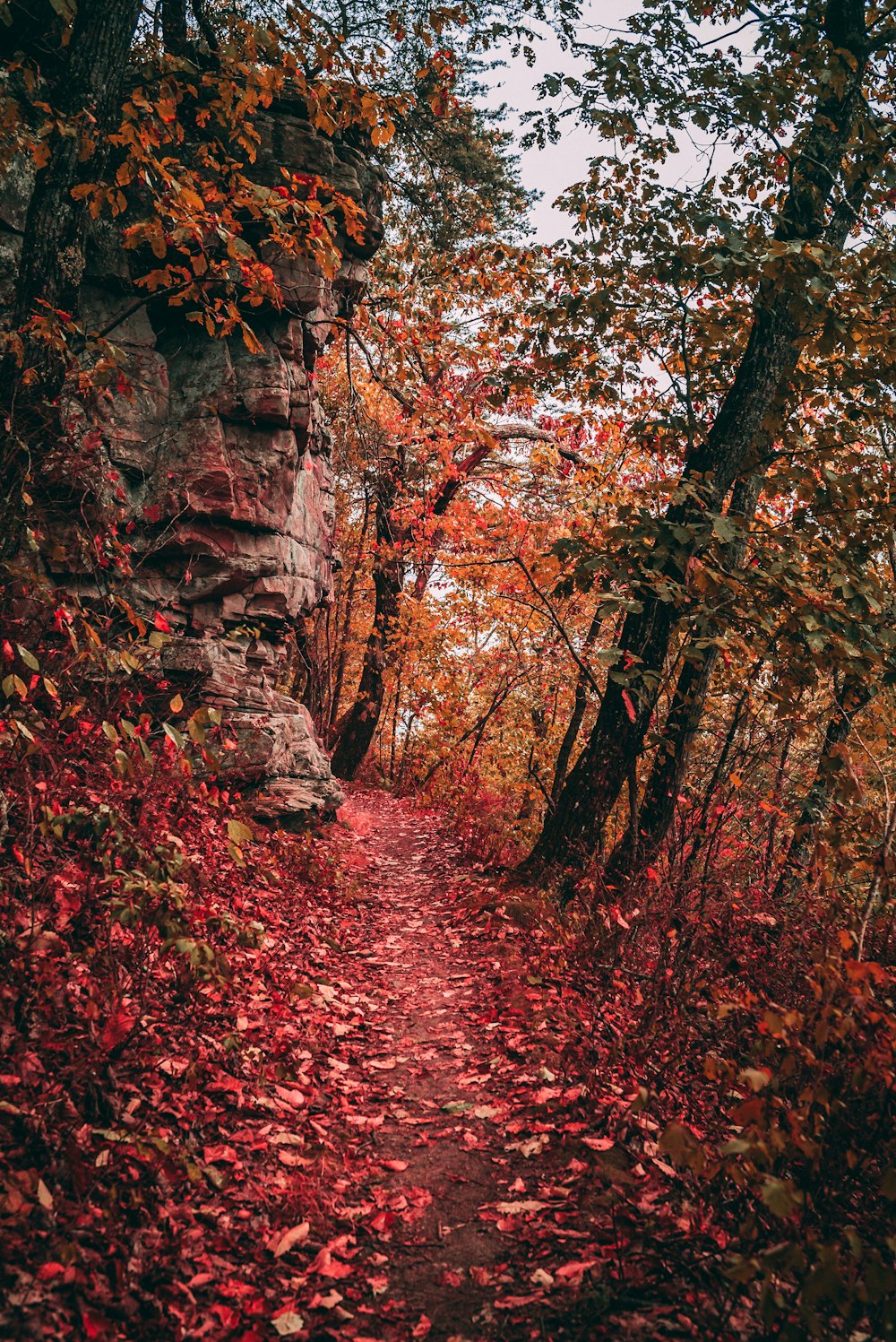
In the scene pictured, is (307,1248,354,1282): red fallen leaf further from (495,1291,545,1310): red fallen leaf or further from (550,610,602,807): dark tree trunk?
(550,610,602,807): dark tree trunk

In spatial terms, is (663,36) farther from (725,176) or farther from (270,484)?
(270,484)

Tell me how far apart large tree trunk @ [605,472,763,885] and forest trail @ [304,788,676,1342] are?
3.95ft

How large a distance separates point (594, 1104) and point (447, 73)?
31.7 feet

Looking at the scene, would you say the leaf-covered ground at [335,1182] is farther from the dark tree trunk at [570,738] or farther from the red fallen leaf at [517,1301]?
the dark tree trunk at [570,738]

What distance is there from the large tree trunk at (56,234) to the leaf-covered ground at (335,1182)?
131 inches

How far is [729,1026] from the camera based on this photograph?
4.52 m

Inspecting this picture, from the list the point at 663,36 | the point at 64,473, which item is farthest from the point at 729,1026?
the point at 663,36

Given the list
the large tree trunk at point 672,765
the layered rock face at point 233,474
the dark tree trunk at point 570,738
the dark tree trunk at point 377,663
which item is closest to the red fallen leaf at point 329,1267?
the large tree trunk at point 672,765

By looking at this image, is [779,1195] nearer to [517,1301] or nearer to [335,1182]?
[517,1301]

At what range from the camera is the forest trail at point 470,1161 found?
115 inches

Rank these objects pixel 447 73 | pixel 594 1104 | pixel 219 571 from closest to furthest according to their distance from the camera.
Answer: pixel 594 1104 → pixel 447 73 → pixel 219 571

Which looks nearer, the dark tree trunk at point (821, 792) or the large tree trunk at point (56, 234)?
the dark tree trunk at point (821, 792)

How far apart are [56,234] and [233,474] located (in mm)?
3897

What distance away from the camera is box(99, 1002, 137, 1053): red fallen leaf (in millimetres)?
3434
